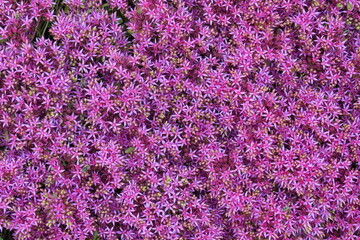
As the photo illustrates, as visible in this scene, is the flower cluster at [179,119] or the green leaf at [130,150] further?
the green leaf at [130,150]

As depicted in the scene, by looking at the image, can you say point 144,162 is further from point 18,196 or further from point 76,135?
point 18,196

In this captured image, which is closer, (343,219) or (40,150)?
(40,150)

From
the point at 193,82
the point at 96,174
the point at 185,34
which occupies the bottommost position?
the point at 96,174

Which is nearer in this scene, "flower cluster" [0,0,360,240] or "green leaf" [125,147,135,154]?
"flower cluster" [0,0,360,240]

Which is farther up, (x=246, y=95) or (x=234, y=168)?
(x=246, y=95)

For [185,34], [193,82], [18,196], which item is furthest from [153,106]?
[18,196]

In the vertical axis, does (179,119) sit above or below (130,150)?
above
